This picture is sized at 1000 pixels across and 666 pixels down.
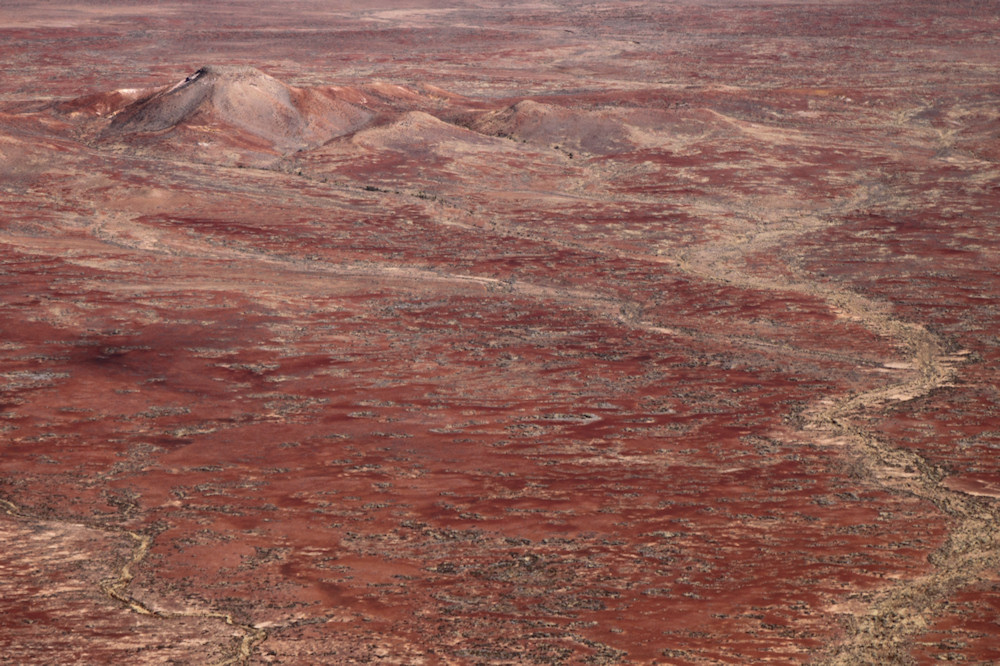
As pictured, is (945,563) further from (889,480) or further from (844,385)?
(844,385)

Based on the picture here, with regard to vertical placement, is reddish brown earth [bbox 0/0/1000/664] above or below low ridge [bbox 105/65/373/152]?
below

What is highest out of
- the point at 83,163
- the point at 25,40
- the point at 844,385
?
the point at 25,40

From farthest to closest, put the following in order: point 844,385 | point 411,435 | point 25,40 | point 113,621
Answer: point 25,40, point 844,385, point 411,435, point 113,621

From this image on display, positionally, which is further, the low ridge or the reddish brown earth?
the low ridge

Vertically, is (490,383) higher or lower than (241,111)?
lower

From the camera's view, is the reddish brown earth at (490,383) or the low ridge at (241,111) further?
the low ridge at (241,111)

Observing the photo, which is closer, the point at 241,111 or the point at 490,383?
the point at 490,383

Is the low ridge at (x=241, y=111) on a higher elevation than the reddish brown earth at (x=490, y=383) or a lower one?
higher

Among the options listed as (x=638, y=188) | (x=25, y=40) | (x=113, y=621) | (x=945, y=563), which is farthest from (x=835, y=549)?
(x=25, y=40)
